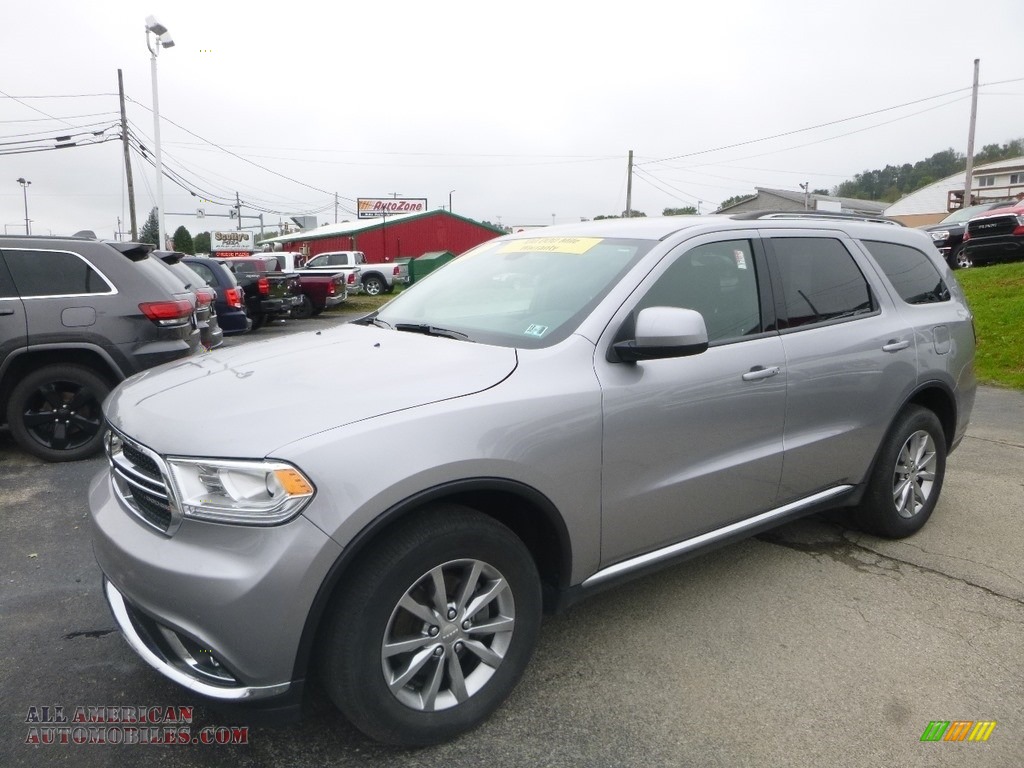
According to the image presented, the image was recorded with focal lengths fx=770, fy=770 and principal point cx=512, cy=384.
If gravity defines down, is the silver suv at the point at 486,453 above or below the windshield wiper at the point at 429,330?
below

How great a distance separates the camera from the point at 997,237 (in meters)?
15.7

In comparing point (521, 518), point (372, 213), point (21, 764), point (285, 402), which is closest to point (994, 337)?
point (521, 518)

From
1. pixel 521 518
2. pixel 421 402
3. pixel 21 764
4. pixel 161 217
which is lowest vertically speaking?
pixel 21 764

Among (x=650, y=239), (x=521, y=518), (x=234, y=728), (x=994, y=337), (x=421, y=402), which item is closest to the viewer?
(x=421, y=402)

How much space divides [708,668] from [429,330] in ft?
5.91

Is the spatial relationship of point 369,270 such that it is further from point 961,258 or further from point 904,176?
point 904,176

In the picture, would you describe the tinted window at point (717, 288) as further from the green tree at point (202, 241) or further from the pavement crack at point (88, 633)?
the green tree at point (202, 241)

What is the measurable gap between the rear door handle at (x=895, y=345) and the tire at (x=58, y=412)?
5342 mm

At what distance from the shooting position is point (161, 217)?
25.6 metres

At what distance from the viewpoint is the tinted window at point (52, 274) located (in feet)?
19.0

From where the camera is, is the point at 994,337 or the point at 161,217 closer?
the point at 994,337

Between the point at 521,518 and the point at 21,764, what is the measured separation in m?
1.78

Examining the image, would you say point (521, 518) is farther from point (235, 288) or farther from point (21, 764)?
point (235, 288)

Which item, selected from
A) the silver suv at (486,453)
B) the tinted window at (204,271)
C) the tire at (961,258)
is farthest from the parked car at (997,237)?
the tinted window at (204,271)
